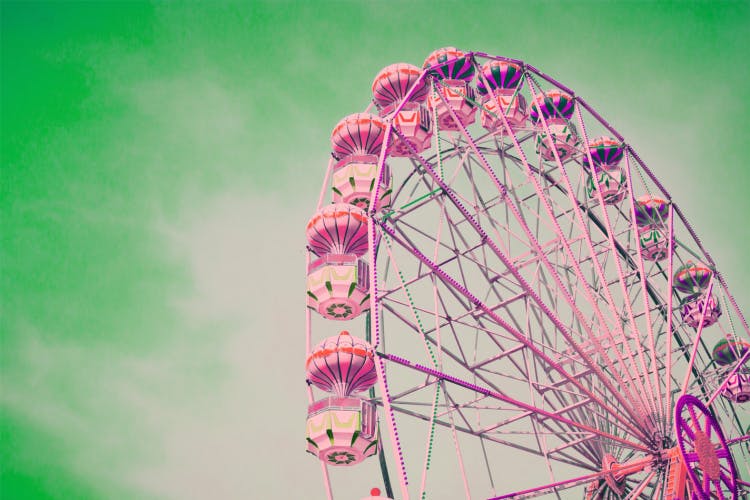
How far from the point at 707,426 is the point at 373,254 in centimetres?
710

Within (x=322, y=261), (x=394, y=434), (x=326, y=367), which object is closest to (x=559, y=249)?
(x=322, y=261)

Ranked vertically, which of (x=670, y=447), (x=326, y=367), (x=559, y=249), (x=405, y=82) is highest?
(x=405, y=82)

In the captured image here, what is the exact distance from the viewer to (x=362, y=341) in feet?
45.8

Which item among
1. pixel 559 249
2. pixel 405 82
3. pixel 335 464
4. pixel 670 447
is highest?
pixel 405 82

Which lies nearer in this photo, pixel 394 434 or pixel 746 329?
pixel 394 434

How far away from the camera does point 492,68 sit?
19.9m

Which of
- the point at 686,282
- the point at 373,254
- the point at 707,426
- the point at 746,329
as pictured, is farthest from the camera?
the point at 686,282

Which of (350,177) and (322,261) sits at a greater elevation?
(350,177)

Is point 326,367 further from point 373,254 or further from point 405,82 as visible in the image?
point 405,82

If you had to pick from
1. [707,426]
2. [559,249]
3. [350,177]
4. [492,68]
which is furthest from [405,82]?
[707,426]

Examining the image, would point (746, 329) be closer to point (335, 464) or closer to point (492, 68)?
point (492, 68)

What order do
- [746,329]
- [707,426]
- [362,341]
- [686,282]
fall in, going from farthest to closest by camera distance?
[686,282]
[746,329]
[362,341]
[707,426]

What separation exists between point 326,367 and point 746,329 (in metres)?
11.8

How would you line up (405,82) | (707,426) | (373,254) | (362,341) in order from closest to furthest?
(373,254), (707,426), (362,341), (405,82)
